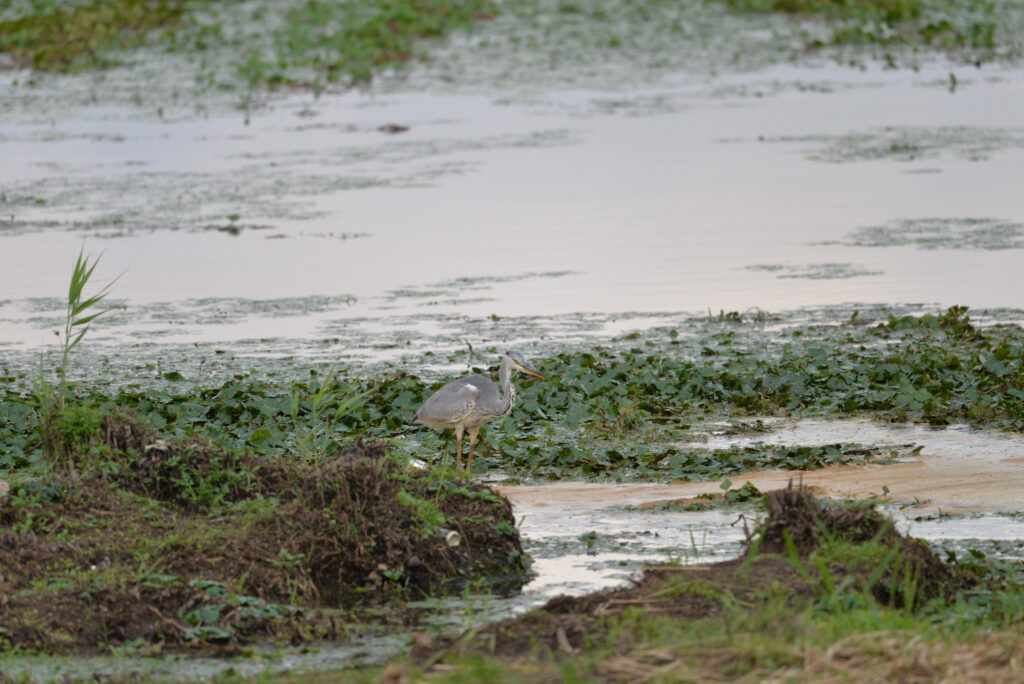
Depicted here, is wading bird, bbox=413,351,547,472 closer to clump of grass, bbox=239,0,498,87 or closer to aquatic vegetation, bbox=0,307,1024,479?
aquatic vegetation, bbox=0,307,1024,479

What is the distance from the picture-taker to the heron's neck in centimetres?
976

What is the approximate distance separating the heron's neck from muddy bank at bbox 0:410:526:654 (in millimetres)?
1442

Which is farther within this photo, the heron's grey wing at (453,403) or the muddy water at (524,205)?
the muddy water at (524,205)

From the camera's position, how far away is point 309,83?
28.0 meters

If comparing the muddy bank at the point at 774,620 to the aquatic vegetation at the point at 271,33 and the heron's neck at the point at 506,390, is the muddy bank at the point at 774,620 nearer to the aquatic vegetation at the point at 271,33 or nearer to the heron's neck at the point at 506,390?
the heron's neck at the point at 506,390

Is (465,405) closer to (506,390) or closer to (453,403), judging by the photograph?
(453,403)

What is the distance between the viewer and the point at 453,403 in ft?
31.4

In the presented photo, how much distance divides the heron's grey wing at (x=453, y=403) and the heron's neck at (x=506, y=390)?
232 mm

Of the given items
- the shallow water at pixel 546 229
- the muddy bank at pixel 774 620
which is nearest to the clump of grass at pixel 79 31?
the shallow water at pixel 546 229

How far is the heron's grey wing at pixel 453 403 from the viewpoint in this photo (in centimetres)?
955

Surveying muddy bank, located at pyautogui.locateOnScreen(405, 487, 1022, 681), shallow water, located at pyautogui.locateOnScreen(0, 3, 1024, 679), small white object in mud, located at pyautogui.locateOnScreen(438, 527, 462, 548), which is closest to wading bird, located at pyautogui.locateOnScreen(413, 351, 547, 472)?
shallow water, located at pyautogui.locateOnScreen(0, 3, 1024, 679)

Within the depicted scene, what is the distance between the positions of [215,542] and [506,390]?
9.10 feet

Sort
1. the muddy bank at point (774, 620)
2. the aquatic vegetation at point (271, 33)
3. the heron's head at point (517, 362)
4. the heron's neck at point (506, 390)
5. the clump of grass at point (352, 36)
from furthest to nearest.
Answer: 1. the aquatic vegetation at point (271, 33)
2. the clump of grass at point (352, 36)
3. the heron's head at point (517, 362)
4. the heron's neck at point (506, 390)
5. the muddy bank at point (774, 620)

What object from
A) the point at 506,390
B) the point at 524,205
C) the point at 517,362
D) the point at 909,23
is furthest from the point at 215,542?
the point at 909,23
